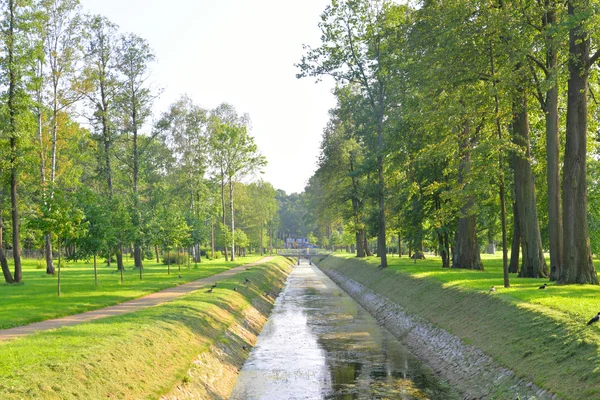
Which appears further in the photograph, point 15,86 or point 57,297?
point 15,86

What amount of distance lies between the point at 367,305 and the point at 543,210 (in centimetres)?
1385

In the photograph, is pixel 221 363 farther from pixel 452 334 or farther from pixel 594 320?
pixel 594 320

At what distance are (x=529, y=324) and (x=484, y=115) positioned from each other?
11.1 meters

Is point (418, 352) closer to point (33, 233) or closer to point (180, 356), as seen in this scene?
point (180, 356)

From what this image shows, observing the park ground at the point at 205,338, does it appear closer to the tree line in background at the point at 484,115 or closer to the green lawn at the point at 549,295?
the green lawn at the point at 549,295

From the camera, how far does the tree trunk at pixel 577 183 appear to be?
2016 centimetres

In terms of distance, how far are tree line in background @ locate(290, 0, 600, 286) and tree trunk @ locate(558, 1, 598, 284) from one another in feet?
0.13

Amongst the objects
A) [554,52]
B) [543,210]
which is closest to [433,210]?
[543,210]

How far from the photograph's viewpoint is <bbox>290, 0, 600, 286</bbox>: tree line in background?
20.4 meters

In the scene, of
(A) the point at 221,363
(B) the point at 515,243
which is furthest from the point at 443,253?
(A) the point at 221,363

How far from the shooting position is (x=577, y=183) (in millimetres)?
20375

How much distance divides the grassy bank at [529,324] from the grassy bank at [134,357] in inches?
316

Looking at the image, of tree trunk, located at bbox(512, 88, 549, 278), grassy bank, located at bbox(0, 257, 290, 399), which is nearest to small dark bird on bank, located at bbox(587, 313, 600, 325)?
grassy bank, located at bbox(0, 257, 290, 399)

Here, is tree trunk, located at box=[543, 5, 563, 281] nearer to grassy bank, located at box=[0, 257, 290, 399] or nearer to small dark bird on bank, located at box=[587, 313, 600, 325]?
small dark bird on bank, located at box=[587, 313, 600, 325]
